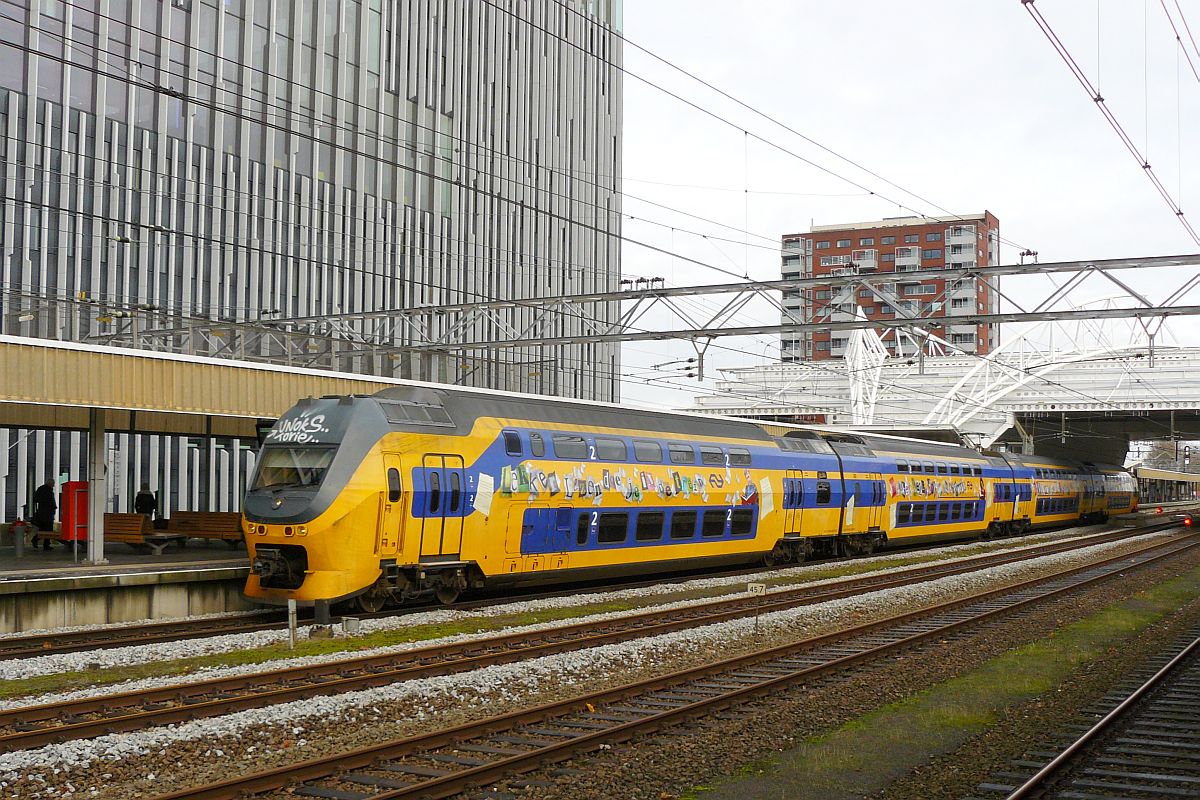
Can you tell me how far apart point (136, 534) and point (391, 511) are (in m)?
9.26

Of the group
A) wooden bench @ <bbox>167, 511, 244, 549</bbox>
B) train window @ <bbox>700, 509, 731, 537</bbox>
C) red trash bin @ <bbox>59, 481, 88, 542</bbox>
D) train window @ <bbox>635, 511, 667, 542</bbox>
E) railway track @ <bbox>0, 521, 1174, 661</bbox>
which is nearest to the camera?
railway track @ <bbox>0, 521, 1174, 661</bbox>

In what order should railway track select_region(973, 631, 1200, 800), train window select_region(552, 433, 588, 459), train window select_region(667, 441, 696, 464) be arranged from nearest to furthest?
railway track select_region(973, 631, 1200, 800)
train window select_region(552, 433, 588, 459)
train window select_region(667, 441, 696, 464)

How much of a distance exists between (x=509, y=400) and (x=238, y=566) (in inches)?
232

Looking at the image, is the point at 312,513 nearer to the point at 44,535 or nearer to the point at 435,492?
the point at 435,492

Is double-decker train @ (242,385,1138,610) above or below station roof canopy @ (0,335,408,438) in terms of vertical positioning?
below

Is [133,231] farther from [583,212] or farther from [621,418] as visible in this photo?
[583,212]

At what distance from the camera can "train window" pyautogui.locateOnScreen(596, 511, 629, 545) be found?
74.5 ft

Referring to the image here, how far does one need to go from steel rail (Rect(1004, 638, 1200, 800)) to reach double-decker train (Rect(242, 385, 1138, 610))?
1073cm

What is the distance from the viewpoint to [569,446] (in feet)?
72.4

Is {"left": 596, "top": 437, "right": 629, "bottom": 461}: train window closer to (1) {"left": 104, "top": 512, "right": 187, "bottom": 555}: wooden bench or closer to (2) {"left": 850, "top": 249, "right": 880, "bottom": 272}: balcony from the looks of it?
(1) {"left": 104, "top": 512, "right": 187, "bottom": 555}: wooden bench

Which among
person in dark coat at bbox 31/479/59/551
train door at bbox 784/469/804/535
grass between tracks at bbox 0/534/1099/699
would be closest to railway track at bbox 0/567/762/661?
grass between tracks at bbox 0/534/1099/699

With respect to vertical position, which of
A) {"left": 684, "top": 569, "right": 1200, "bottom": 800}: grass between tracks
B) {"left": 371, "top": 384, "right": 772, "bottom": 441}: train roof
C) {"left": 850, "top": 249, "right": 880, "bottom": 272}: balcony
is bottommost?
{"left": 684, "top": 569, "right": 1200, "bottom": 800}: grass between tracks

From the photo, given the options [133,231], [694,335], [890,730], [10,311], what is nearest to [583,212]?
[133,231]

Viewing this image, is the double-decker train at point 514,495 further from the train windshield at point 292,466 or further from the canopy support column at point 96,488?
the canopy support column at point 96,488
